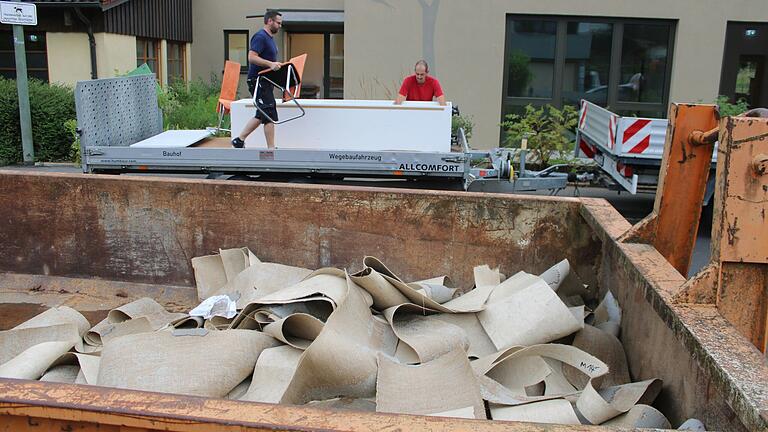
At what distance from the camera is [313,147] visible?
27.3ft

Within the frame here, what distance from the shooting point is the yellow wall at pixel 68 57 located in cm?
1570

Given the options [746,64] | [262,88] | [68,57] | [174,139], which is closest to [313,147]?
[262,88]

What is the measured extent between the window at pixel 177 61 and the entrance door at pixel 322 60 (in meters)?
2.90

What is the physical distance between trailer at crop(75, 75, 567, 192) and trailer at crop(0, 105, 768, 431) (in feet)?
9.58

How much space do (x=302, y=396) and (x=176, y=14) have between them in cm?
1835

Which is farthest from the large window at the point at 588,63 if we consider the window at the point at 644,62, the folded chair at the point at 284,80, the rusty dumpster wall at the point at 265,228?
the rusty dumpster wall at the point at 265,228

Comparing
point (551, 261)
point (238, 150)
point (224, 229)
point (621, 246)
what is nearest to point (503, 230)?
point (551, 261)

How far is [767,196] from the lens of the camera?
8.41ft

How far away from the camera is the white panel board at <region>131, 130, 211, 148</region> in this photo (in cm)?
802

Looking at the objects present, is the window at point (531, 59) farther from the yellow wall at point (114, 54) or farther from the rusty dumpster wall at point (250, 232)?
the rusty dumpster wall at point (250, 232)

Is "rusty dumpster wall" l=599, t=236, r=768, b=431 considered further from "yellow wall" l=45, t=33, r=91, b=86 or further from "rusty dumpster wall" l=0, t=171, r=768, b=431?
"yellow wall" l=45, t=33, r=91, b=86

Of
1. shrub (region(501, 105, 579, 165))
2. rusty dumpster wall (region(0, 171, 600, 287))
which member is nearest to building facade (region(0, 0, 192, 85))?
shrub (region(501, 105, 579, 165))

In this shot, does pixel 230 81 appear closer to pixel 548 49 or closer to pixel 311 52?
pixel 548 49

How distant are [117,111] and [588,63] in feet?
31.9
